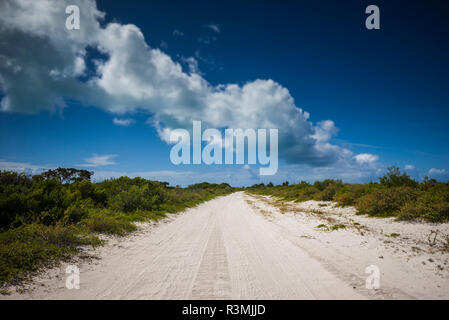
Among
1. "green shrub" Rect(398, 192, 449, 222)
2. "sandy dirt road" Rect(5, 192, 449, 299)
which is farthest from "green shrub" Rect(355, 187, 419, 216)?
"sandy dirt road" Rect(5, 192, 449, 299)

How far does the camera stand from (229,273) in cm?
472

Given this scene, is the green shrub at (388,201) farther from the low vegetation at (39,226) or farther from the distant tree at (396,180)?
the low vegetation at (39,226)

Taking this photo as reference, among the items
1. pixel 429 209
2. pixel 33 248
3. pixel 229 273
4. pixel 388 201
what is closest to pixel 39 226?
pixel 33 248

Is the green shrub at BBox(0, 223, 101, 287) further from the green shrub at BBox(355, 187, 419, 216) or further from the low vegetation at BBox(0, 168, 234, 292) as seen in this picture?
the green shrub at BBox(355, 187, 419, 216)

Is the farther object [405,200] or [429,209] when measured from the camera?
[405,200]

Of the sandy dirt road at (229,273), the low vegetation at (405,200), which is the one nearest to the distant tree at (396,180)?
the low vegetation at (405,200)

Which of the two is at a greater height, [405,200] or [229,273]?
[405,200]

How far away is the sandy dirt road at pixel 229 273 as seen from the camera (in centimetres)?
375

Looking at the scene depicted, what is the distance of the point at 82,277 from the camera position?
448 cm

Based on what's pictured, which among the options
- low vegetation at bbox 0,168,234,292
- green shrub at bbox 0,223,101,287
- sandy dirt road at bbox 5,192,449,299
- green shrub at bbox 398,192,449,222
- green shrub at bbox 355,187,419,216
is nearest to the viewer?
sandy dirt road at bbox 5,192,449,299

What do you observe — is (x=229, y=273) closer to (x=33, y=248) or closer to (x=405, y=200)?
(x=33, y=248)

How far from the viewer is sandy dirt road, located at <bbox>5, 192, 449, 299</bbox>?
3.75m

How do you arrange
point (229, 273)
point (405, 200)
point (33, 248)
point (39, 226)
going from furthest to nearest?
point (405, 200), point (39, 226), point (33, 248), point (229, 273)
